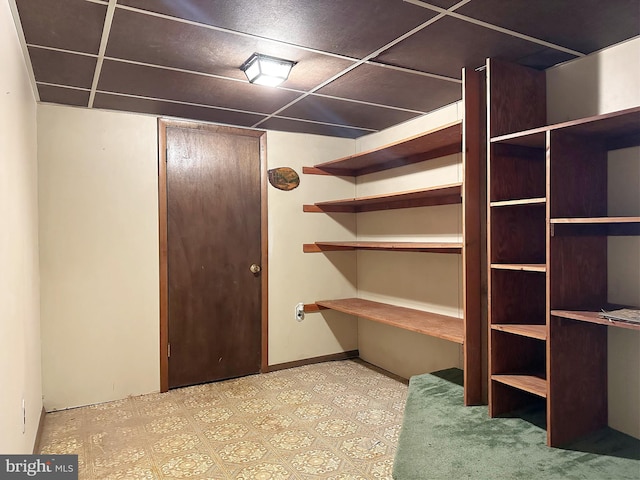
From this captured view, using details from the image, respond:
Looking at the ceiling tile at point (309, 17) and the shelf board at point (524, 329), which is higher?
the ceiling tile at point (309, 17)

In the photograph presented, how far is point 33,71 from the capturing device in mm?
2557

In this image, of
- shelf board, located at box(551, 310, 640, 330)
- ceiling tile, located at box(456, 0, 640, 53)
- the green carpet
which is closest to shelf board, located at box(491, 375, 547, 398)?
the green carpet

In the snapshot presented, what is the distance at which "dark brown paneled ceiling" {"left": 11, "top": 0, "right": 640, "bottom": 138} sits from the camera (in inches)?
73.2

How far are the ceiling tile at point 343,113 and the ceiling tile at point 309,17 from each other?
3.30 feet

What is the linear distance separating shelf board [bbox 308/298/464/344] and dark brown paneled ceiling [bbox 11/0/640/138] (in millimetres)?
1653

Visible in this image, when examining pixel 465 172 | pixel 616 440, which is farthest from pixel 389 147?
pixel 616 440

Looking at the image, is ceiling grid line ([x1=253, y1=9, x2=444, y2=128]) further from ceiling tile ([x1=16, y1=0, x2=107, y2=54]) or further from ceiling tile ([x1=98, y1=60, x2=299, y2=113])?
ceiling tile ([x1=16, y1=0, x2=107, y2=54])

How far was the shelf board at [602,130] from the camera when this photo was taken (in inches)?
67.7

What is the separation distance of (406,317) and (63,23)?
2846mm

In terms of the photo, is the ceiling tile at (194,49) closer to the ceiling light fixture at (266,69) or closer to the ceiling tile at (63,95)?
the ceiling light fixture at (266,69)

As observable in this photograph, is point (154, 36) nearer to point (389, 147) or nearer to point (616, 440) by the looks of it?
point (389, 147)

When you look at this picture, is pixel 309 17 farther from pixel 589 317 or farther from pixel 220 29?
pixel 589 317

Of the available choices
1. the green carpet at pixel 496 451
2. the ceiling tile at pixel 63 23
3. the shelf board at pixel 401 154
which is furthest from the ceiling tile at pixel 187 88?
the green carpet at pixel 496 451

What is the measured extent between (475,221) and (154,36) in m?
1.98
